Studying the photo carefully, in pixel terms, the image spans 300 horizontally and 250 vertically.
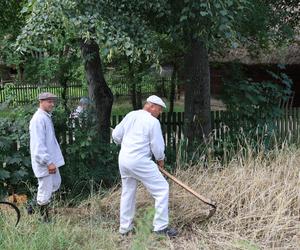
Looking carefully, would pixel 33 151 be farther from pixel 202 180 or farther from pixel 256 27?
pixel 256 27

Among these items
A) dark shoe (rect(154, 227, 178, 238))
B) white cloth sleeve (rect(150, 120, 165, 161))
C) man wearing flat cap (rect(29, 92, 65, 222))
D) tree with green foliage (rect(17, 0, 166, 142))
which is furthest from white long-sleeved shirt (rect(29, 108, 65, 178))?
dark shoe (rect(154, 227, 178, 238))

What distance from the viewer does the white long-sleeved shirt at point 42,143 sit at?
19.6 feet

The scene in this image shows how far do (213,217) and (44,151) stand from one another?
205cm

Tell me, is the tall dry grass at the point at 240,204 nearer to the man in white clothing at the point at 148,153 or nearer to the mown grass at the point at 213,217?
the mown grass at the point at 213,217

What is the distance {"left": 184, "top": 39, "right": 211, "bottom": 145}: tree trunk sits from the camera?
870 centimetres

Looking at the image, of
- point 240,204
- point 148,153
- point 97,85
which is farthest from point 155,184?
point 97,85

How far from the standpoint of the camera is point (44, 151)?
19.6 ft

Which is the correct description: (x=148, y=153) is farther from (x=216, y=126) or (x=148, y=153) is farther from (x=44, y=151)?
(x=216, y=126)

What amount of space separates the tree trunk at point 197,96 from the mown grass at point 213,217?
167 cm

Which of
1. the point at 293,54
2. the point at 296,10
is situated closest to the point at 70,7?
the point at 296,10

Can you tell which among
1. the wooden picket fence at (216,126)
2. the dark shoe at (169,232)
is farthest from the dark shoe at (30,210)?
the wooden picket fence at (216,126)

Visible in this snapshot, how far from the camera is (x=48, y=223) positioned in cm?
549

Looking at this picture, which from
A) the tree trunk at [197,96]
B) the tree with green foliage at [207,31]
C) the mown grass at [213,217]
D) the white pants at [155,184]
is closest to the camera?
the mown grass at [213,217]

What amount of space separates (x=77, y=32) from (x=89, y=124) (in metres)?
2.21
